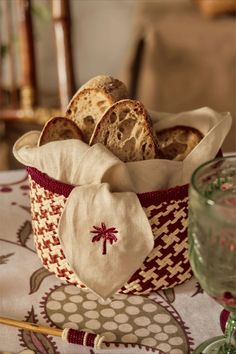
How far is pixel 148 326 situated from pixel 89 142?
222 mm

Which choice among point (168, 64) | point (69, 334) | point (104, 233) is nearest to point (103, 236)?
point (104, 233)

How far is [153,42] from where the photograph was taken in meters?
2.12

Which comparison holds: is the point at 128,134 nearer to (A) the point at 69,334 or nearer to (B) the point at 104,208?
(B) the point at 104,208

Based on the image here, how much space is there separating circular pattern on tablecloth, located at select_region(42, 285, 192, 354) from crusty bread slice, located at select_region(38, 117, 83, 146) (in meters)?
0.17

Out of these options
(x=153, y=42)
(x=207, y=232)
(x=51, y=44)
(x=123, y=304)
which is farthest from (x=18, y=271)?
(x=51, y=44)

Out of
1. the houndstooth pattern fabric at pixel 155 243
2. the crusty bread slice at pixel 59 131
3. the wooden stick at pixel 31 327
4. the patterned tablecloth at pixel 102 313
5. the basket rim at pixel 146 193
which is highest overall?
the crusty bread slice at pixel 59 131

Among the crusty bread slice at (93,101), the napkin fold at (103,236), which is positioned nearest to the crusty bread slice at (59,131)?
the crusty bread slice at (93,101)

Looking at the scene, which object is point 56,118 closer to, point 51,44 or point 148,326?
point 148,326

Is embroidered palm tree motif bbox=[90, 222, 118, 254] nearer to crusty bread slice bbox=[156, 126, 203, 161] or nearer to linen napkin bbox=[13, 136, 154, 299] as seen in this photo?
linen napkin bbox=[13, 136, 154, 299]

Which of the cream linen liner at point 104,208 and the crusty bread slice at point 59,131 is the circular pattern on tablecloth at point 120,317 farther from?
the crusty bread slice at point 59,131

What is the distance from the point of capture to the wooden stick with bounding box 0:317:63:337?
2.36ft

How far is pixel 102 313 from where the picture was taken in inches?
29.7

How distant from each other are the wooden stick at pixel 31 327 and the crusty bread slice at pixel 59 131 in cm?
20

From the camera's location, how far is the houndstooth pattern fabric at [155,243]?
73 centimetres
